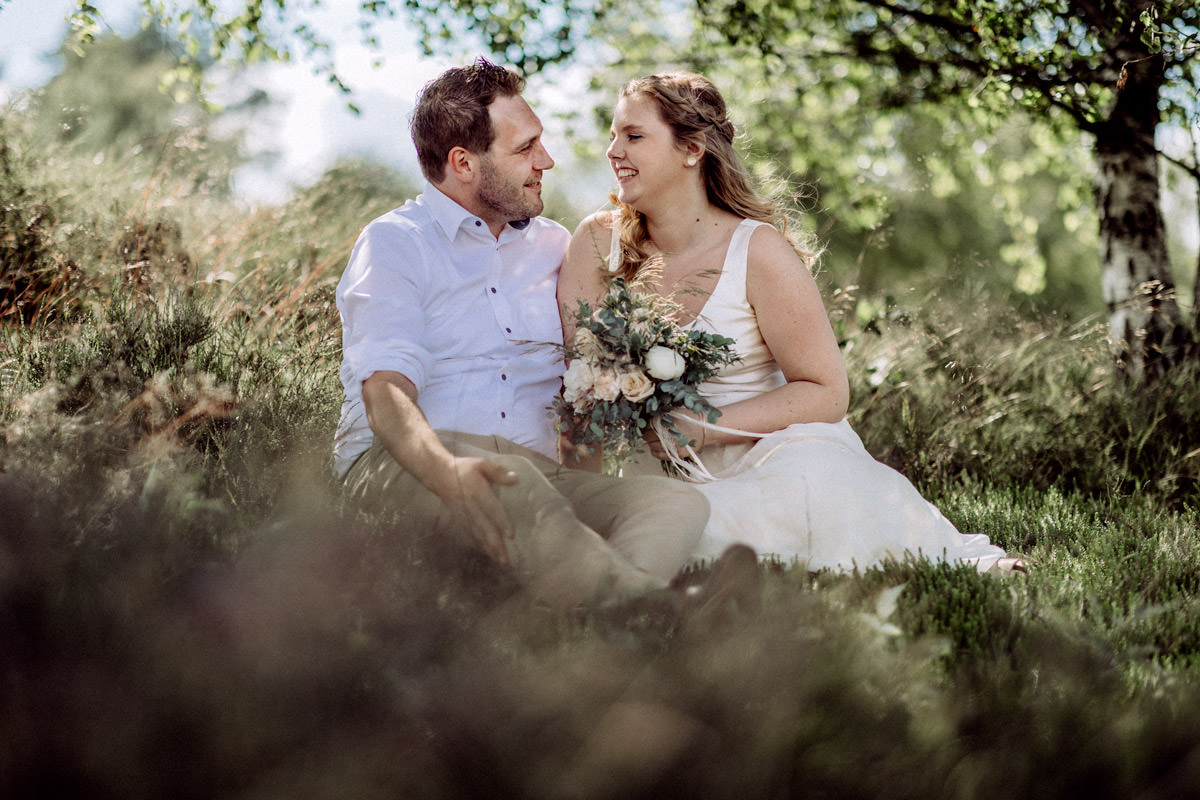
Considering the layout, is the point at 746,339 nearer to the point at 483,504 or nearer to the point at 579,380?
the point at 579,380

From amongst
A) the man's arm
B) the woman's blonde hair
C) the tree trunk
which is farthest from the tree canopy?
the man's arm

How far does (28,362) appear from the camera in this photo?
13.1 ft

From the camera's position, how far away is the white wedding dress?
3477 millimetres

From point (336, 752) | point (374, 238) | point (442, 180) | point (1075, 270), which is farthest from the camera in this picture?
point (1075, 270)

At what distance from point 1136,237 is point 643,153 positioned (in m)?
3.64

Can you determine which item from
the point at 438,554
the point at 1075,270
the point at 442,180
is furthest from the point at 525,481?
the point at 1075,270

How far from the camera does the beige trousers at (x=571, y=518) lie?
8.75 feet

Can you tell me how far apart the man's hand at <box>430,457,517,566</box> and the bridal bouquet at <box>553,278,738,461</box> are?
2.73 ft

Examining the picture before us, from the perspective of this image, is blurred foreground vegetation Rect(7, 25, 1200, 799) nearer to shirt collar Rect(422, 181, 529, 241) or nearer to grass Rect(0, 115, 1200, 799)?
grass Rect(0, 115, 1200, 799)

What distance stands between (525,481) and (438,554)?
310 millimetres

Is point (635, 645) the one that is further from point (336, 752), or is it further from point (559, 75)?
point (559, 75)

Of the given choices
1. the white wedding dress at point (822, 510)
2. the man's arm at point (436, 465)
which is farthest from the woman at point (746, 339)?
the man's arm at point (436, 465)

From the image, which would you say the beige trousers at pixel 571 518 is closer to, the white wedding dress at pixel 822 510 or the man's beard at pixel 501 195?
the white wedding dress at pixel 822 510

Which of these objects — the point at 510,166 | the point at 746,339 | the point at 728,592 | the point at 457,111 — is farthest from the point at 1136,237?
the point at 728,592
